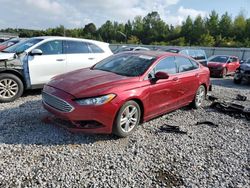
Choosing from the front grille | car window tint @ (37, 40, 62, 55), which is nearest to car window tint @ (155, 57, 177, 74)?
the front grille

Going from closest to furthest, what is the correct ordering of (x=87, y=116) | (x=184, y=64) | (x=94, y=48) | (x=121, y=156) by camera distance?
(x=121, y=156) < (x=87, y=116) < (x=184, y=64) < (x=94, y=48)

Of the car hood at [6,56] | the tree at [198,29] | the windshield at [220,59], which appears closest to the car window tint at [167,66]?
the car hood at [6,56]

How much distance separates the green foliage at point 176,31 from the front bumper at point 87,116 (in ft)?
177

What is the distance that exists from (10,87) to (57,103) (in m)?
2.69

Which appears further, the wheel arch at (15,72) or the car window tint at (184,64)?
the wheel arch at (15,72)

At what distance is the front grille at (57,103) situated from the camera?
13.0ft

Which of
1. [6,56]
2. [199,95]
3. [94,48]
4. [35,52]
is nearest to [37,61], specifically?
[35,52]

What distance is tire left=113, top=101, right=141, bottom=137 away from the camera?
4.21m

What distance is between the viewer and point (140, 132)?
4742mm

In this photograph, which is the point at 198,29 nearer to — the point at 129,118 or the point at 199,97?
the point at 199,97

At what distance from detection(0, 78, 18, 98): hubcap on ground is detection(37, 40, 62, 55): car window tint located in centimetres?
118

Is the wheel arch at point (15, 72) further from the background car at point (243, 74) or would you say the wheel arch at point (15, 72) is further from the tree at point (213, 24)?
the tree at point (213, 24)

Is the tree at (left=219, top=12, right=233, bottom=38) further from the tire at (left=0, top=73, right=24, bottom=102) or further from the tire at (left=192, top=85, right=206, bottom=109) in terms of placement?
the tire at (left=0, top=73, right=24, bottom=102)

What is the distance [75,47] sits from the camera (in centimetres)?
739
